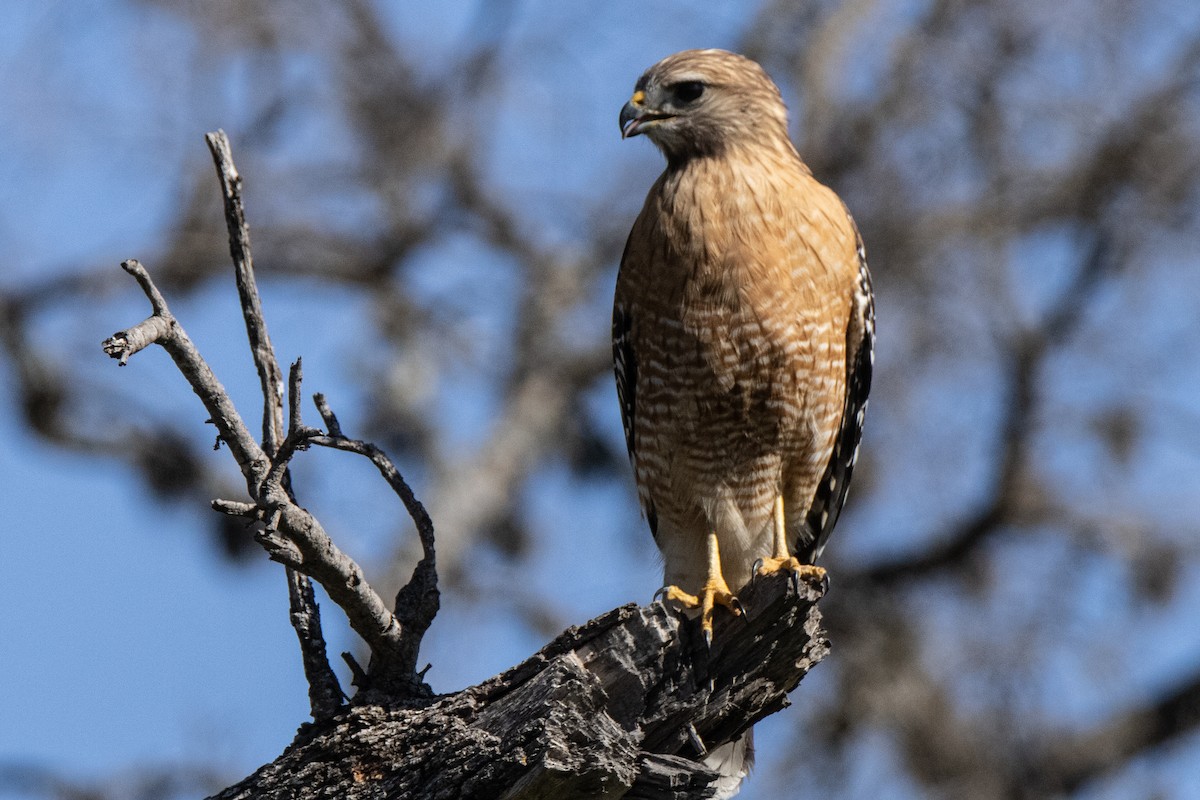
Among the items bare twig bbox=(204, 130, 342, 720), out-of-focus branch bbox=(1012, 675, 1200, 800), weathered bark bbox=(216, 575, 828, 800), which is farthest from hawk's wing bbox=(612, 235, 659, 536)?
out-of-focus branch bbox=(1012, 675, 1200, 800)

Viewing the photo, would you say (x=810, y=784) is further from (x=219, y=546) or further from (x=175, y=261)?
(x=175, y=261)

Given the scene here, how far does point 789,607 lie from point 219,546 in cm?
1005

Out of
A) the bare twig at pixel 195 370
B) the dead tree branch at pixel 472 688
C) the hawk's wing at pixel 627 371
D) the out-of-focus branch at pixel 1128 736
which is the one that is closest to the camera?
the bare twig at pixel 195 370

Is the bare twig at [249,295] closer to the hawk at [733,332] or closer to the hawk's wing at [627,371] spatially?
the hawk at [733,332]

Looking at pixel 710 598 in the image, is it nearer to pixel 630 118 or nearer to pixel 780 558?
pixel 780 558

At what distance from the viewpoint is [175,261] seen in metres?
12.8

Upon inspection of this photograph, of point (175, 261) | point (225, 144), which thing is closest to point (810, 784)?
point (175, 261)

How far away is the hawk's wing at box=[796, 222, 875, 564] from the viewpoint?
5488mm

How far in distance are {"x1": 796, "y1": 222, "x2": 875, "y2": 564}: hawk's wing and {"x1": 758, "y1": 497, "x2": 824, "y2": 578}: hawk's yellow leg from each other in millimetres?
216

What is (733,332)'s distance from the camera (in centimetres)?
508

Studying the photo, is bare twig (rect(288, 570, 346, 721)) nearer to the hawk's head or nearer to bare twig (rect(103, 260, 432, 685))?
bare twig (rect(103, 260, 432, 685))

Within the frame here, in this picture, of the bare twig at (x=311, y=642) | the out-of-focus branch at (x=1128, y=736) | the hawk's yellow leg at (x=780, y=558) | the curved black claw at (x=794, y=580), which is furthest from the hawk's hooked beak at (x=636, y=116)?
the out-of-focus branch at (x=1128, y=736)

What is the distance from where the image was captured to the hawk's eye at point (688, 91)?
5.53 metres

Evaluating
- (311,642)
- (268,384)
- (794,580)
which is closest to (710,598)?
(794,580)
